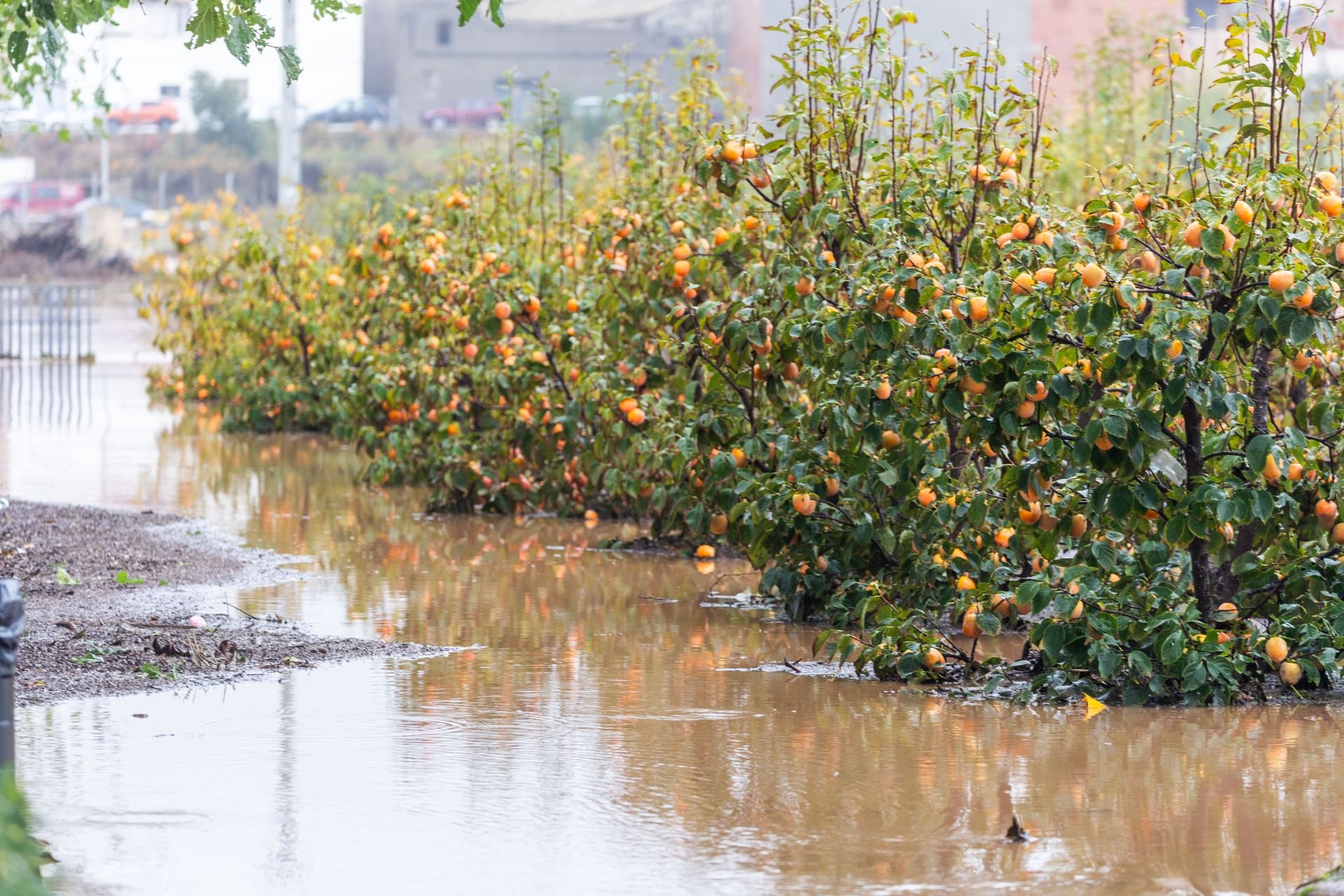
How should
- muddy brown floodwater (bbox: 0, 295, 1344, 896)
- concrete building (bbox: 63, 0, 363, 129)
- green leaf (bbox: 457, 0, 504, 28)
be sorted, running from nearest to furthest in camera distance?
muddy brown floodwater (bbox: 0, 295, 1344, 896) < green leaf (bbox: 457, 0, 504, 28) < concrete building (bbox: 63, 0, 363, 129)

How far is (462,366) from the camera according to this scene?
38.1ft

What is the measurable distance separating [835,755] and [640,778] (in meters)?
0.69

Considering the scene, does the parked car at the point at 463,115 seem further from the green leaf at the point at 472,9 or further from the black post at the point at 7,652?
the black post at the point at 7,652

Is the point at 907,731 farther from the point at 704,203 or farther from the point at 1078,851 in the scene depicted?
the point at 704,203

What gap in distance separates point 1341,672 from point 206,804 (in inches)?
161

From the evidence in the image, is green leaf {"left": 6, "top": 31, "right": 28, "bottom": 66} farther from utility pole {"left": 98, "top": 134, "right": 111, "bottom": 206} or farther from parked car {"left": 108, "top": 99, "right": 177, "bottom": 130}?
parked car {"left": 108, "top": 99, "right": 177, "bottom": 130}

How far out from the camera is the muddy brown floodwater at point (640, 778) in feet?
14.5

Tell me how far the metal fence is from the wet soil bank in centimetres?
1769

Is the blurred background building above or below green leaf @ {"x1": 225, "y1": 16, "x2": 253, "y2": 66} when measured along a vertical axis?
above

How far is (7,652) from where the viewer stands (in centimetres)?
396

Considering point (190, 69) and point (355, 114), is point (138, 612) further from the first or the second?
point (190, 69)

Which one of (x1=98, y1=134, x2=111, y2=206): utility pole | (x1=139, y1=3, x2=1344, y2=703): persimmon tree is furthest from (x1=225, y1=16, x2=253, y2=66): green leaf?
(x1=98, y1=134, x2=111, y2=206): utility pole

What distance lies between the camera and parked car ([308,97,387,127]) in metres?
70.1

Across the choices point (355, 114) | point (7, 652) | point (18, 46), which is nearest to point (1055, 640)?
point (7, 652)
